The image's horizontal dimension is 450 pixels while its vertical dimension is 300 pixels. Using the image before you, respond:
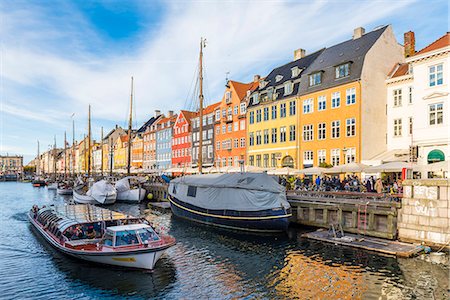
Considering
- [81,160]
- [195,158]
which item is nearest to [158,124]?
[195,158]

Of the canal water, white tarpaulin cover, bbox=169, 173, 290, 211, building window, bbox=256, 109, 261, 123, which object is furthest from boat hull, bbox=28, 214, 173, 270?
building window, bbox=256, 109, 261, 123

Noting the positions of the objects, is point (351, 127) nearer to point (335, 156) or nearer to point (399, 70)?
point (335, 156)

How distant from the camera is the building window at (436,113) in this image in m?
30.8

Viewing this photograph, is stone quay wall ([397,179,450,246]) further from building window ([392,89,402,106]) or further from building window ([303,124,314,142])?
building window ([303,124,314,142])

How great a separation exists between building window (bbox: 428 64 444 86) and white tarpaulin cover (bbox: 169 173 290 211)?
55.0ft

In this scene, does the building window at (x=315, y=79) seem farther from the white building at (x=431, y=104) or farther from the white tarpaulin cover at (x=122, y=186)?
the white tarpaulin cover at (x=122, y=186)

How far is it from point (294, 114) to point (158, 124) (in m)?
53.8

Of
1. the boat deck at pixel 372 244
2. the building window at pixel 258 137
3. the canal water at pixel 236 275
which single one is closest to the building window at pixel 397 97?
the boat deck at pixel 372 244

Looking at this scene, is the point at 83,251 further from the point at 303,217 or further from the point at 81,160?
the point at 81,160

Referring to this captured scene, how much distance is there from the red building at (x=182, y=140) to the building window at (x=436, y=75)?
5058cm

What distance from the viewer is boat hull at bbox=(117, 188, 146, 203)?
2057 inches

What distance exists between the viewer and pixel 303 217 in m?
28.8

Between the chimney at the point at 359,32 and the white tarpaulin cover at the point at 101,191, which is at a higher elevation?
the chimney at the point at 359,32

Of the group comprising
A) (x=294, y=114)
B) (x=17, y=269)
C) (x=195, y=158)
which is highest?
(x=294, y=114)
